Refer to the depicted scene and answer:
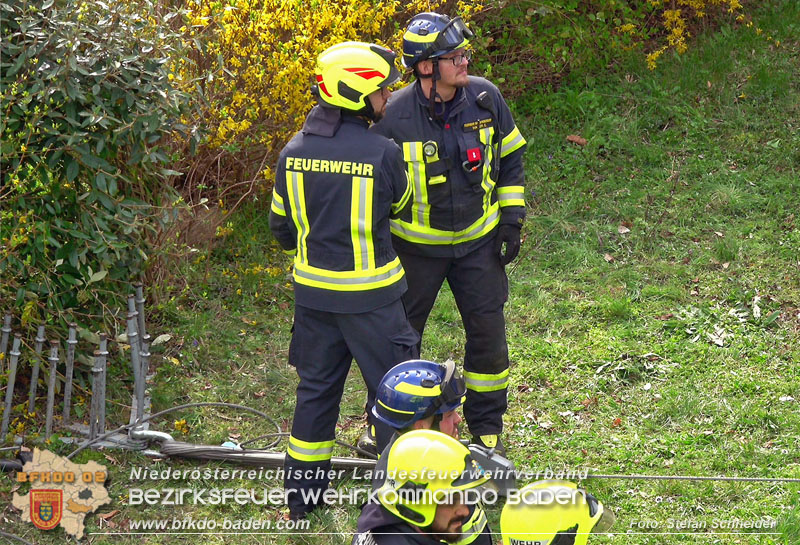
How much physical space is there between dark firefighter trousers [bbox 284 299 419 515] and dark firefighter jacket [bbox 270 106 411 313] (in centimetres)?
9

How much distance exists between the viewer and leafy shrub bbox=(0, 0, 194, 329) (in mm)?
5125

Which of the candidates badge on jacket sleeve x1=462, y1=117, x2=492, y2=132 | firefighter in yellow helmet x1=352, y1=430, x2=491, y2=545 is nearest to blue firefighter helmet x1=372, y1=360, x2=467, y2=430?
firefighter in yellow helmet x1=352, y1=430, x2=491, y2=545

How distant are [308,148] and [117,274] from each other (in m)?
1.85

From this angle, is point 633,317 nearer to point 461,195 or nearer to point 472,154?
point 461,195

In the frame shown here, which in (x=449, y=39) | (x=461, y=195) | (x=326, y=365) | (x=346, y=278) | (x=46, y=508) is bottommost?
(x=46, y=508)

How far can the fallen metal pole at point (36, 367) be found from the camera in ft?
17.3

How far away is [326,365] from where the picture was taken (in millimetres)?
4789

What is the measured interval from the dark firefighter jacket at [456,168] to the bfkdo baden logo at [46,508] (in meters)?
2.23

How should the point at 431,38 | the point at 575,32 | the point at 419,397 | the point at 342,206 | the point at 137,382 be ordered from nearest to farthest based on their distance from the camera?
the point at 419,397, the point at 342,206, the point at 431,38, the point at 137,382, the point at 575,32

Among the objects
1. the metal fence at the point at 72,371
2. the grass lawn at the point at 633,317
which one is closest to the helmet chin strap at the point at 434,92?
the grass lawn at the point at 633,317

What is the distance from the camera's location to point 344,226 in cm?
454

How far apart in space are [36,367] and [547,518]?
3.35m

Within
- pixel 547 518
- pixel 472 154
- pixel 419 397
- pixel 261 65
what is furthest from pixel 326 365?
pixel 261 65

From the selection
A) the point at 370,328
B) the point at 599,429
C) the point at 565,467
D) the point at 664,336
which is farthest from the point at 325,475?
the point at 664,336
